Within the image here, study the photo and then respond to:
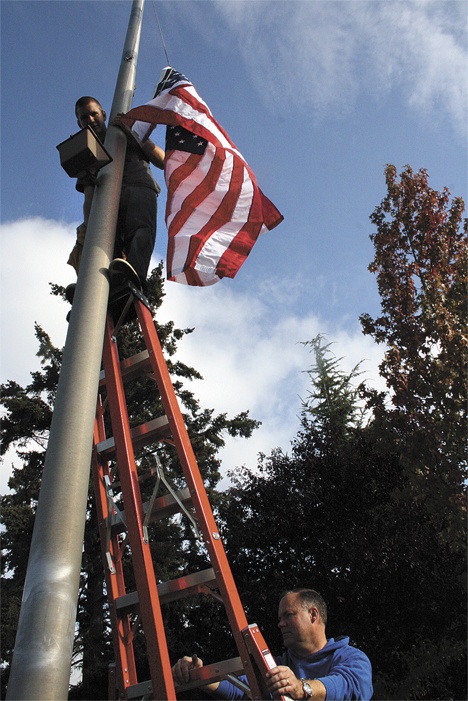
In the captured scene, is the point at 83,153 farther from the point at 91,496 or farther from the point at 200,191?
the point at 91,496

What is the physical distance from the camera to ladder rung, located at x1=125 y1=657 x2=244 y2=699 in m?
2.98

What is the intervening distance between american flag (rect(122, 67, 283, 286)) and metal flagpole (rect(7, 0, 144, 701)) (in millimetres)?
1050

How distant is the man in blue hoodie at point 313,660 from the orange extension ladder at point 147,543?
141 mm

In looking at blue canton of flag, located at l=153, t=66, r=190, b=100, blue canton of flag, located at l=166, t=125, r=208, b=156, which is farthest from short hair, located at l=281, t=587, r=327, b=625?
blue canton of flag, located at l=153, t=66, r=190, b=100

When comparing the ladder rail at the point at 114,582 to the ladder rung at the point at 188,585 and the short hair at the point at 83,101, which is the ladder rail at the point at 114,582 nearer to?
the ladder rung at the point at 188,585

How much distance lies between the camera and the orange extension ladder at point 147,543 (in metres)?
2.96

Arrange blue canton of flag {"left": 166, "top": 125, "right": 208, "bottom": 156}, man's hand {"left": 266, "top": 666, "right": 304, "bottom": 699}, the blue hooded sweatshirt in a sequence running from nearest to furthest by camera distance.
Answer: man's hand {"left": 266, "top": 666, "right": 304, "bottom": 699}
the blue hooded sweatshirt
blue canton of flag {"left": 166, "top": 125, "right": 208, "bottom": 156}

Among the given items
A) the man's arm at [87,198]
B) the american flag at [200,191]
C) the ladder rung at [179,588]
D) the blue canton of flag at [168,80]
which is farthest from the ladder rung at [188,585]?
the blue canton of flag at [168,80]

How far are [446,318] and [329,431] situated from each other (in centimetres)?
663

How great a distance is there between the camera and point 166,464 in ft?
58.7

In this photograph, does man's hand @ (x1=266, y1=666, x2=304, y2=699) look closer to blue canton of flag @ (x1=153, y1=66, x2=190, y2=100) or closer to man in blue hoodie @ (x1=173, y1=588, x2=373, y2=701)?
man in blue hoodie @ (x1=173, y1=588, x2=373, y2=701)

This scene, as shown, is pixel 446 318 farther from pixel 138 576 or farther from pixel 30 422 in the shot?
pixel 30 422

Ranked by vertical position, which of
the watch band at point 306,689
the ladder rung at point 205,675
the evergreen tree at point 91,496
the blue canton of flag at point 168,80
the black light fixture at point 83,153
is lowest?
the watch band at point 306,689

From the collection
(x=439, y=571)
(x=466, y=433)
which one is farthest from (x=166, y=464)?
(x=466, y=433)
